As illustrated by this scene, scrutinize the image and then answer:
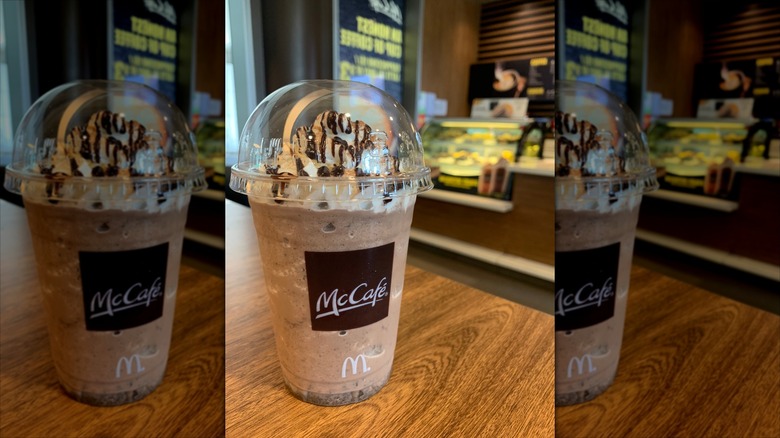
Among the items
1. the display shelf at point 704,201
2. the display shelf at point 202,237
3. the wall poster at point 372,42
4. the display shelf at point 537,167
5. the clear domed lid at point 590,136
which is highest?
the wall poster at point 372,42

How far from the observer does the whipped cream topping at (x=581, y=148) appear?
0.48 meters

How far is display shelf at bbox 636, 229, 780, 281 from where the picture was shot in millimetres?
599

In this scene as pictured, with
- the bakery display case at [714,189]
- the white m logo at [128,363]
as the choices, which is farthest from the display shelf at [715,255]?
the white m logo at [128,363]

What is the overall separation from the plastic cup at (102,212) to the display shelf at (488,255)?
239 millimetres

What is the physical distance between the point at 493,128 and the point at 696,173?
10.6 inches

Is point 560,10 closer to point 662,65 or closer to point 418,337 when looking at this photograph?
point 662,65

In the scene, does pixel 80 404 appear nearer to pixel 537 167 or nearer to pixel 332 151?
pixel 332 151

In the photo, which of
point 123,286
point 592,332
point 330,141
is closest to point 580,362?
point 592,332

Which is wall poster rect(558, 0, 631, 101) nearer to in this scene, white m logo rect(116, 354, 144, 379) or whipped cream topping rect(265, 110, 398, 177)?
whipped cream topping rect(265, 110, 398, 177)

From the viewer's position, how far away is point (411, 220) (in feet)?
1.75

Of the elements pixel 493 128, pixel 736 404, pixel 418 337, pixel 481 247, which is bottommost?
pixel 736 404

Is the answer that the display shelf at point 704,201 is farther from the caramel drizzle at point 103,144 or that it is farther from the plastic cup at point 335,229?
the caramel drizzle at point 103,144

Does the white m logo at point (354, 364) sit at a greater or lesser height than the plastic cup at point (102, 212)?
lesser

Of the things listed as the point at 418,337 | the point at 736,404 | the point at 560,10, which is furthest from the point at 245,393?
the point at 736,404
